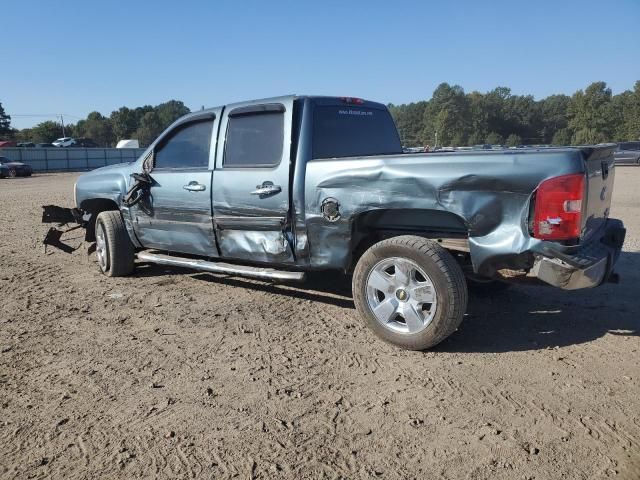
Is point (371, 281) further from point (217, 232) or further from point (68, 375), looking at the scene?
point (68, 375)

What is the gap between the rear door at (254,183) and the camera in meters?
4.55

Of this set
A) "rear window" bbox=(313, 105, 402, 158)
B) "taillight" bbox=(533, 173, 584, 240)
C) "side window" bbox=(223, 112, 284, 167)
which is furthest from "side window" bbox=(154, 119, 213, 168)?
"taillight" bbox=(533, 173, 584, 240)

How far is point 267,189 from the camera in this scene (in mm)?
4559

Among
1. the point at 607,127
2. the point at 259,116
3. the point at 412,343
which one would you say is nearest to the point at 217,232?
the point at 259,116

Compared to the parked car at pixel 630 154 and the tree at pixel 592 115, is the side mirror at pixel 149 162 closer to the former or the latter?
the parked car at pixel 630 154

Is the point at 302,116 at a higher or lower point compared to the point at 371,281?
higher

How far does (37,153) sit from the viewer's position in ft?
130

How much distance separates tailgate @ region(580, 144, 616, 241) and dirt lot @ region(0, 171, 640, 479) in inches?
37.5

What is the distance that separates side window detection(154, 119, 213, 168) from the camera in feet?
17.4

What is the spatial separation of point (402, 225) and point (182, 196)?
2.36 m

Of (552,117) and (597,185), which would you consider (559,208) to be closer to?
(597,185)

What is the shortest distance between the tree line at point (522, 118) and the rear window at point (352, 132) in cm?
4687

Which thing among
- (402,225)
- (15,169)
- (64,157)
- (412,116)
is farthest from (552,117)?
(402,225)

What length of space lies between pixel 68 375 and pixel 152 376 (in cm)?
59
